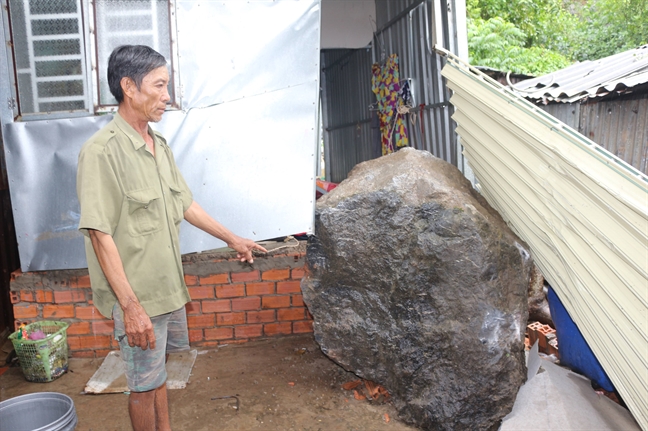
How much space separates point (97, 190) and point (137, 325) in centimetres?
61

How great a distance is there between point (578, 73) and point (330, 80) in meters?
5.37

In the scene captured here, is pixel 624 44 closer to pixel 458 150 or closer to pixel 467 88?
pixel 458 150

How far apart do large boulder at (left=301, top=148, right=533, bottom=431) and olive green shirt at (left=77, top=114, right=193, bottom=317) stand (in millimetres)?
1052

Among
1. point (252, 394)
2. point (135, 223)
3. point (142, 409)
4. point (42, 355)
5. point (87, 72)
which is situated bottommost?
point (252, 394)

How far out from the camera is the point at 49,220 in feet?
12.1

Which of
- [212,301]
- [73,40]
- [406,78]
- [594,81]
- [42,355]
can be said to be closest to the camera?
[73,40]

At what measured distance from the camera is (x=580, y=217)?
245 cm

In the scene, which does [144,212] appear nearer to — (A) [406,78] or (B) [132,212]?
(B) [132,212]

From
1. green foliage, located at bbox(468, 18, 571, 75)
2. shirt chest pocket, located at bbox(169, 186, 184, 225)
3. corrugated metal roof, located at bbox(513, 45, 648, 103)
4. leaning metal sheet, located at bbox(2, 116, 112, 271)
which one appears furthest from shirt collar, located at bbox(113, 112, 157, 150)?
green foliage, located at bbox(468, 18, 571, 75)

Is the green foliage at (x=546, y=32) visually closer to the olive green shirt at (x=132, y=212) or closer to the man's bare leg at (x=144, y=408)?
the olive green shirt at (x=132, y=212)

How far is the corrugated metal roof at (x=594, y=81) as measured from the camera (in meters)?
4.01

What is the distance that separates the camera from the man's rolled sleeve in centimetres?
220

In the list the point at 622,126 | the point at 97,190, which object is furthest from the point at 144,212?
the point at 622,126

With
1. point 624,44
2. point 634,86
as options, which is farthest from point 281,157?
point 624,44
